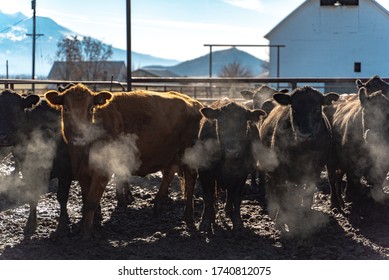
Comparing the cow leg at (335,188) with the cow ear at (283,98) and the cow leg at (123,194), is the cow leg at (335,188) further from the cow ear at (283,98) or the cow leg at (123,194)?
the cow leg at (123,194)

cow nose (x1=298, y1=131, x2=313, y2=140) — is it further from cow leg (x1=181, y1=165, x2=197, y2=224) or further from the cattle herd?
cow leg (x1=181, y1=165, x2=197, y2=224)

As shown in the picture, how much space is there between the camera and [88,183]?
6457 millimetres

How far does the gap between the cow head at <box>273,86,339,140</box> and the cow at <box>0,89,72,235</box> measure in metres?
2.71

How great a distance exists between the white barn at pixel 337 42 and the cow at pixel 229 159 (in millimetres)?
28546

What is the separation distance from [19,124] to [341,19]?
30.4 m

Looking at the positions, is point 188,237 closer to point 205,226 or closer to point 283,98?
point 205,226

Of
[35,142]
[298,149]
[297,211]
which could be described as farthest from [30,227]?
[298,149]

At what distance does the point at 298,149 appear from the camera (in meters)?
6.67

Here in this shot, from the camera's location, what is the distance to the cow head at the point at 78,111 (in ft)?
20.0

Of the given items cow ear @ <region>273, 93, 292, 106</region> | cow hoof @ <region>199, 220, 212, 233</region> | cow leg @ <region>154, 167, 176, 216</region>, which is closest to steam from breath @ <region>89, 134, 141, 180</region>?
cow leg @ <region>154, 167, 176, 216</region>

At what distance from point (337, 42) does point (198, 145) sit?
1170 inches

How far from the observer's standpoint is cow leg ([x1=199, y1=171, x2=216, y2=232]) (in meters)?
6.62
